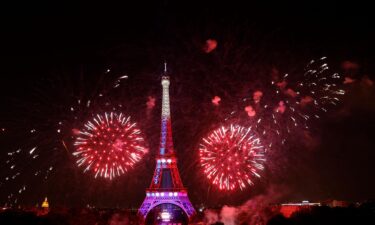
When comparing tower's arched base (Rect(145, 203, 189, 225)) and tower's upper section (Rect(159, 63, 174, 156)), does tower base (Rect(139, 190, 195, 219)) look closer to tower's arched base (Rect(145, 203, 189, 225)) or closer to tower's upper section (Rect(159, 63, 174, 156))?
tower's upper section (Rect(159, 63, 174, 156))

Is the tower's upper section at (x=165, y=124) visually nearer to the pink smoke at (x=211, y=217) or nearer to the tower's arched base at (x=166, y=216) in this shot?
the pink smoke at (x=211, y=217)

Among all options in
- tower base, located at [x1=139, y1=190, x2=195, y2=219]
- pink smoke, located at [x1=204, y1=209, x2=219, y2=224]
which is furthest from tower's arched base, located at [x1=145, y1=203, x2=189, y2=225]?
pink smoke, located at [x1=204, y1=209, x2=219, y2=224]

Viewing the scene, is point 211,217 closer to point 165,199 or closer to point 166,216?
point 165,199

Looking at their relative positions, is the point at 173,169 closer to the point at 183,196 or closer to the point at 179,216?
the point at 183,196

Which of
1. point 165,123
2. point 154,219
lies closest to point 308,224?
point 165,123

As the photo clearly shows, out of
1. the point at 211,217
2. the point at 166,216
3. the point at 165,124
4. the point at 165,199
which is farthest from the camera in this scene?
the point at 166,216

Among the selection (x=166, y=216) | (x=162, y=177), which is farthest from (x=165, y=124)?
(x=166, y=216)
